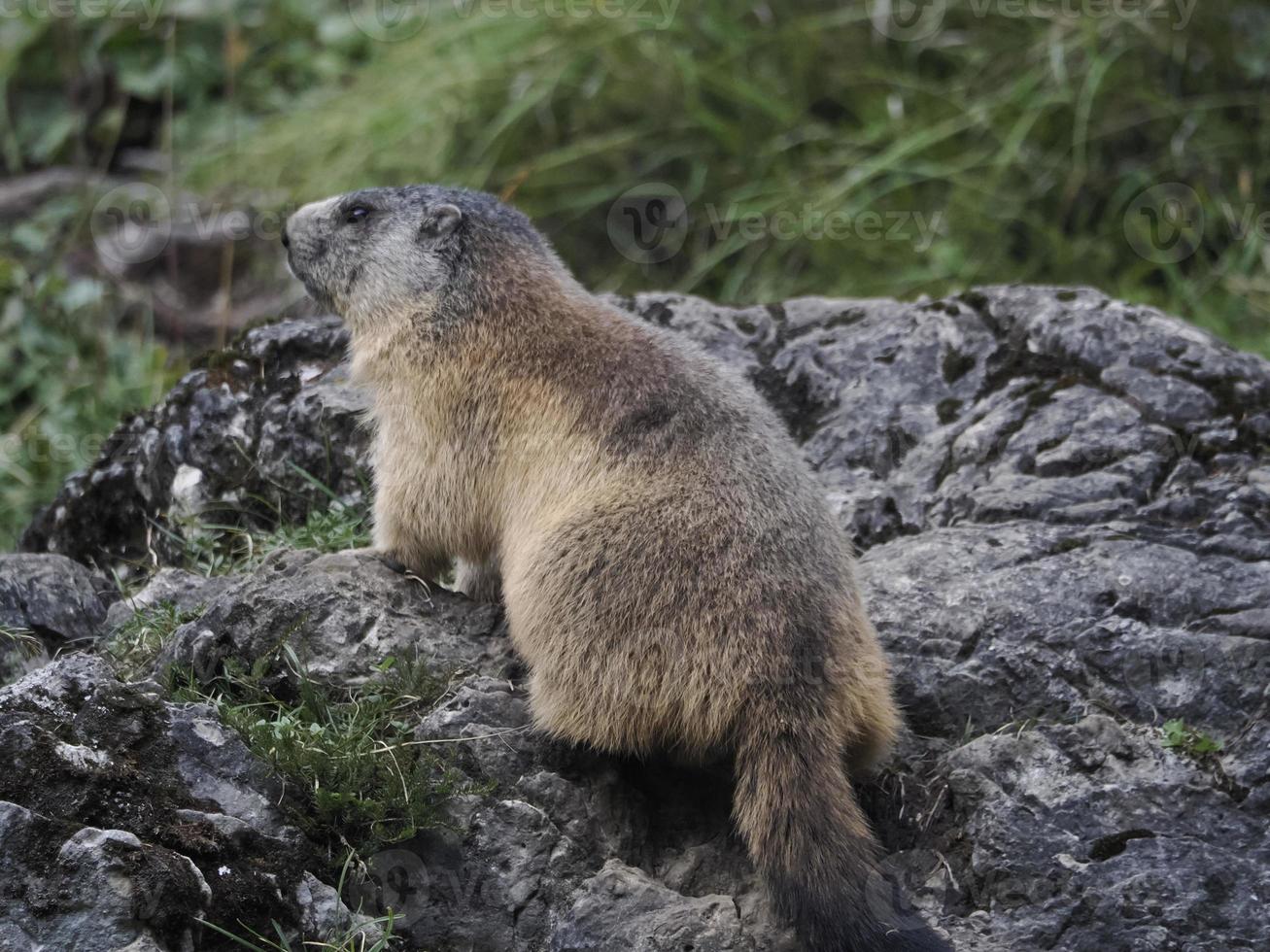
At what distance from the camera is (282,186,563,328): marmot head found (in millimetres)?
5188

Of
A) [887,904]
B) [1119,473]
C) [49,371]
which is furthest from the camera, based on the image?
[49,371]

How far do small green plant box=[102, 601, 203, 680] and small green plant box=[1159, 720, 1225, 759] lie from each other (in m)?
3.15

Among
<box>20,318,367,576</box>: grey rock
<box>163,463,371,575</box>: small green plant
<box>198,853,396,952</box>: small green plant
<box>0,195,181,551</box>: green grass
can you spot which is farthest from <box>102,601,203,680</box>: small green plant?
<box>0,195,181,551</box>: green grass

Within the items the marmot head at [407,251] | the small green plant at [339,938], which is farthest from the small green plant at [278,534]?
the small green plant at [339,938]

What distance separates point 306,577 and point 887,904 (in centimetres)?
212

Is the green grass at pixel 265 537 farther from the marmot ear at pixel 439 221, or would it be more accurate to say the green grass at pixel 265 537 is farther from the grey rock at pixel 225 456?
the marmot ear at pixel 439 221

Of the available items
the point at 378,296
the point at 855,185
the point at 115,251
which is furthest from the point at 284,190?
the point at 378,296

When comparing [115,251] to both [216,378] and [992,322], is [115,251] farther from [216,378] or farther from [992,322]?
[992,322]

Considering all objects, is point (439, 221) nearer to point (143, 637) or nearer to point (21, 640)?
point (143, 637)

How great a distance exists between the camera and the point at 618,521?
427 cm

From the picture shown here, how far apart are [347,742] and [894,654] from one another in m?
1.86

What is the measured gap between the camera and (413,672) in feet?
14.2

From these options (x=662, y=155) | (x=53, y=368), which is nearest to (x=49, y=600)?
(x=53, y=368)

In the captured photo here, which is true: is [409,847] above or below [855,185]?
below
